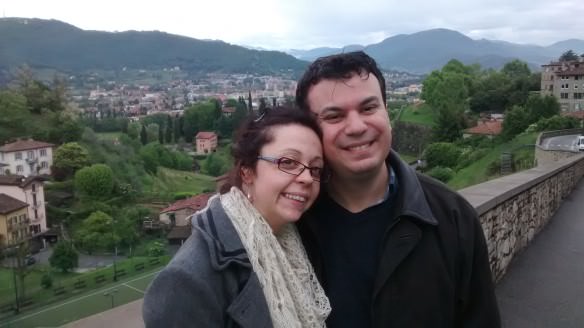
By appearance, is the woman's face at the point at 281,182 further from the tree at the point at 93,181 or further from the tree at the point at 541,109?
the tree at the point at 93,181

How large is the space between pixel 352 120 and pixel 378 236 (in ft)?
1.29

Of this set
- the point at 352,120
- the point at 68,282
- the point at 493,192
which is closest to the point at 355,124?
the point at 352,120

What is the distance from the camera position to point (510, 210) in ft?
15.8

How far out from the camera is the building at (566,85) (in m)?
48.7

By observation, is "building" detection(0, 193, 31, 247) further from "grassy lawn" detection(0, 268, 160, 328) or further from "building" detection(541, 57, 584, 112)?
"building" detection(541, 57, 584, 112)

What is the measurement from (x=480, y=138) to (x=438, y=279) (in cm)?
3606

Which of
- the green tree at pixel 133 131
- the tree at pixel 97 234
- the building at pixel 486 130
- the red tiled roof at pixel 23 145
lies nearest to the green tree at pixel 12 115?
the red tiled roof at pixel 23 145

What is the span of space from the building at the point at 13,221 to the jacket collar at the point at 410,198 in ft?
149

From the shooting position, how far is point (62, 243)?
127 ft

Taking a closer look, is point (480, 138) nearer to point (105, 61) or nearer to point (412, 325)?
point (412, 325)

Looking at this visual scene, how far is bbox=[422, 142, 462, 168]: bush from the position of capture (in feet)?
98.8

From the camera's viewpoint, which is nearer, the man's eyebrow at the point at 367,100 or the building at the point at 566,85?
the man's eyebrow at the point at 367,100

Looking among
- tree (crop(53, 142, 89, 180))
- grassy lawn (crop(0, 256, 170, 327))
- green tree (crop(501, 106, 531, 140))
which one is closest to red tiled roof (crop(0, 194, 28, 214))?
grassy lawn (crop(0, 256, 170, 327))

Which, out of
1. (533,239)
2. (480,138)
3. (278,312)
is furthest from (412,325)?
(480,138)
